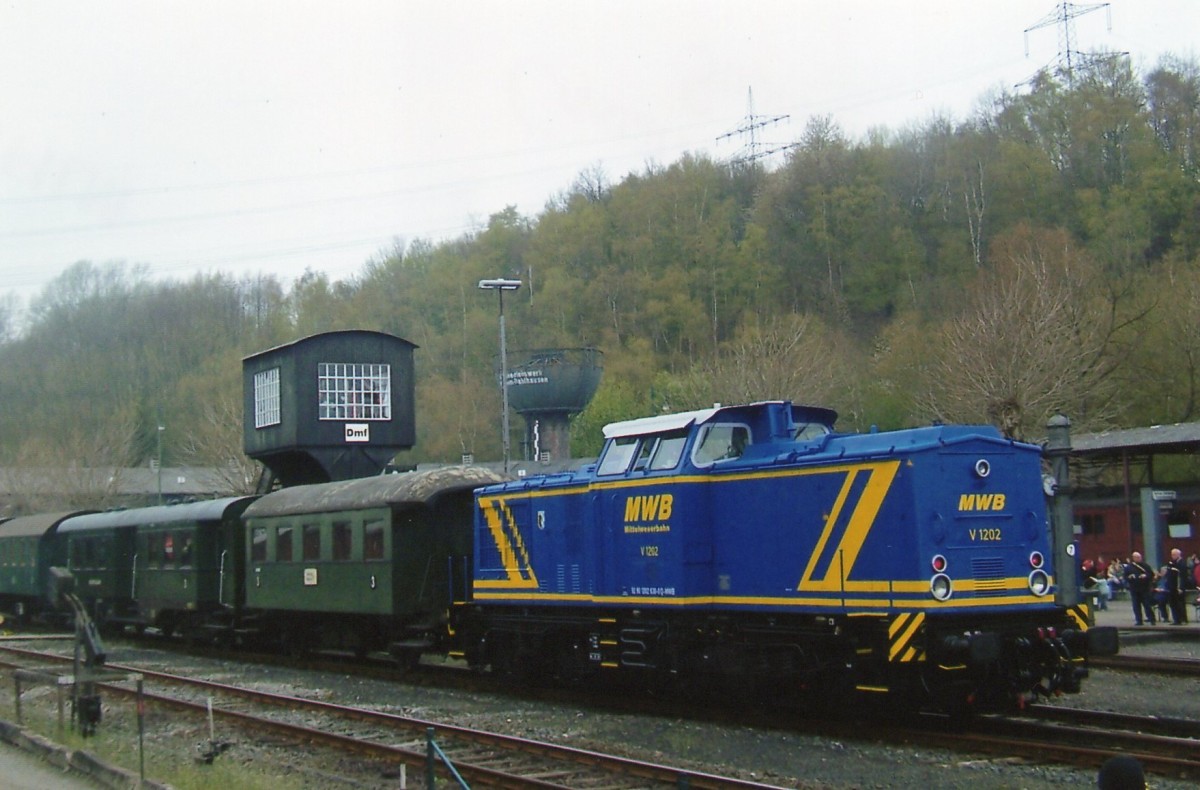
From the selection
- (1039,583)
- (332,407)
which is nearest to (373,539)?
(1039,583)

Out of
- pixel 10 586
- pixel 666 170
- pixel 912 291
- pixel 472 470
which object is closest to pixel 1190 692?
pixel 472 470

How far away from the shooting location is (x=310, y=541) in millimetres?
23328

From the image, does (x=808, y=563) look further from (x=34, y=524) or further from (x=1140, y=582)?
(x=34, y=524)

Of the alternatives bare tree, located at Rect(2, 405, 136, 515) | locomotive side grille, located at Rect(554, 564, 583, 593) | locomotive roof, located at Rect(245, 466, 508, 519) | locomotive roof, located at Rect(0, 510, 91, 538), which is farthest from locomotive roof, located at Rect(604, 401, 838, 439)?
bare tree, located at Rect(2, 405, 136, 515)

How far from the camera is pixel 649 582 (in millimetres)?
15664

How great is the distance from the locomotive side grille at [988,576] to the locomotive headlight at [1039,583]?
40 centimetres

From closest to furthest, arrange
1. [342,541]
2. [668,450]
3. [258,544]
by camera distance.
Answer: [668,450], [342,541], [258,544]

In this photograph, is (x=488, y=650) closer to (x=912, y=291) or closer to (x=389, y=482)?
(x=389, y=482)

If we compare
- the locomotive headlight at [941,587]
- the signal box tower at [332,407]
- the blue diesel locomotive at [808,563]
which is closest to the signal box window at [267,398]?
the signal box tower at [332,407]

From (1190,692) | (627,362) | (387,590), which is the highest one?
(627,362)

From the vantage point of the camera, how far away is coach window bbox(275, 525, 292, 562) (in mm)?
24062

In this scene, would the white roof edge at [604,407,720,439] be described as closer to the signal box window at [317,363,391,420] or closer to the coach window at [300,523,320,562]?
the coach window at [300,523,320,562]

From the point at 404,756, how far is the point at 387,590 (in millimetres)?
7978

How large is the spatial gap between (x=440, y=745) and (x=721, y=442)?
193 inches
